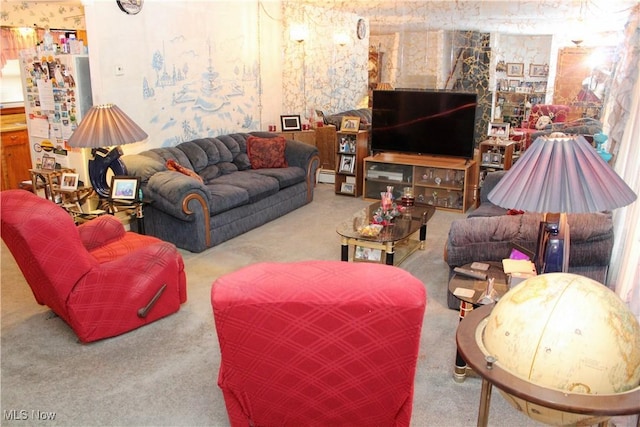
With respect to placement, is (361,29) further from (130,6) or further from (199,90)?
(130,6)

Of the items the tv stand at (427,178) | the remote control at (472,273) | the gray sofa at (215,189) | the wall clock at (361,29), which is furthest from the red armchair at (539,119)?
the remote control at (472,273)

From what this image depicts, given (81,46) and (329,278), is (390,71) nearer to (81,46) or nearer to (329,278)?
(81,46)

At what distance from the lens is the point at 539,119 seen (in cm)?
616

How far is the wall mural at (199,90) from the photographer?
17.9 feet

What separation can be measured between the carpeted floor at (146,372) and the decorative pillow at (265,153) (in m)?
2.18

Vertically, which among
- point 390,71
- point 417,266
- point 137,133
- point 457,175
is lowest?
point 417,266

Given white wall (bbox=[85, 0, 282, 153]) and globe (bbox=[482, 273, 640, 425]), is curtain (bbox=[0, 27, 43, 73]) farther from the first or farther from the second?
globe (bbox=[482, 273, 640, 425])

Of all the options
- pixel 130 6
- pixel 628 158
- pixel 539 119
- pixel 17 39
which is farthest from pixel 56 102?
pixel 539 119

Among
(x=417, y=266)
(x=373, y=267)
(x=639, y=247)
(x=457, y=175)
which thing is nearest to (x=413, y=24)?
(x=457, y=175)

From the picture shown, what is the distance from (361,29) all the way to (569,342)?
700 cm

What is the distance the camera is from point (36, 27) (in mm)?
6973

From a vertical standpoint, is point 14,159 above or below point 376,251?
above

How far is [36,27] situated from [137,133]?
3.98 m

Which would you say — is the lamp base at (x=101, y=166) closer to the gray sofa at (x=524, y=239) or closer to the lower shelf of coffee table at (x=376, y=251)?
the lower shelf of coffee table at (x=376, y=251)
